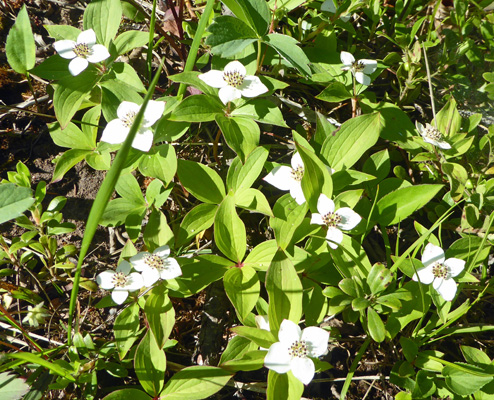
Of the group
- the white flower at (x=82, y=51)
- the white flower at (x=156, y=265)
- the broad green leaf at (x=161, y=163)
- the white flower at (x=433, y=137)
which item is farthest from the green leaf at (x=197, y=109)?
the white flower at (x=433, y=137)

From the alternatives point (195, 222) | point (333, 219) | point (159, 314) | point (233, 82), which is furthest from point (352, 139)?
point (159, 314)

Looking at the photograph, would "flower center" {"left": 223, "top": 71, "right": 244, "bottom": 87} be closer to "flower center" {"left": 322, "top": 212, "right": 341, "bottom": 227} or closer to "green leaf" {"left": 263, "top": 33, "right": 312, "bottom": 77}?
"green leaf" {"left": 263, "top": 33, "right": 312, "bottom": 77}

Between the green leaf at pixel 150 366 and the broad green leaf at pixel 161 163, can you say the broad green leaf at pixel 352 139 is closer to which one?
the broad green leaf at pixel 161 163

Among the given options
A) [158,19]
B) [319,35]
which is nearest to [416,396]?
[319,35]

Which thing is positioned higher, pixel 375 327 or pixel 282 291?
pixel 282 291

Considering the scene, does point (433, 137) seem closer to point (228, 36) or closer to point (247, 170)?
point (247, 170)

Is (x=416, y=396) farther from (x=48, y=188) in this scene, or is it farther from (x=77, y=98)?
(x=48, y=188)

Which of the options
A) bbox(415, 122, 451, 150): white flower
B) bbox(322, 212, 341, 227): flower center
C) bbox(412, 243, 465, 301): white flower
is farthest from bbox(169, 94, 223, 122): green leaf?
bbox(412, 243, 465, 301): white flower
